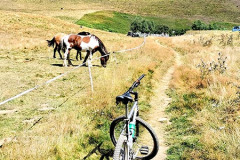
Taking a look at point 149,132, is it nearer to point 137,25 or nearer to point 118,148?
point 118,148

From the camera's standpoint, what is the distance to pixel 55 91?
9.57 m

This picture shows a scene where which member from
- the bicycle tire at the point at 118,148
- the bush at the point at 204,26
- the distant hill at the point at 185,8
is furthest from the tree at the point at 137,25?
the bicycle tire at the point at 118,148

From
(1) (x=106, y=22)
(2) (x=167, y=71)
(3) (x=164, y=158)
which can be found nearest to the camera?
(3) (x=164, y=158)

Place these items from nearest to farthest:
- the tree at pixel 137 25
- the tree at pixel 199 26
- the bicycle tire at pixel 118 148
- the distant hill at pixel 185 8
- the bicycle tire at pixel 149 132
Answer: the bicycle tire at pixel 118 148
the bicycle tire at pixel 149 132
the tree at pixel 137 25
the tree at pixel 199 26
the distant hill at pixel 185 8

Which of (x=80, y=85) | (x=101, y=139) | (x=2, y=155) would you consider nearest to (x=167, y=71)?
(x=80, y=85)

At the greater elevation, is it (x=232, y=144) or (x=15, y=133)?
(x=232, y=144)

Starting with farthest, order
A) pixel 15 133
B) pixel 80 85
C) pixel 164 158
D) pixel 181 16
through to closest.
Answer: pixel 181 16 → pixel 80 85 → pixel 15 133 → pixel 164 158

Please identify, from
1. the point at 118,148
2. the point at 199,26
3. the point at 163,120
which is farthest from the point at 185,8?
the point at 118,148

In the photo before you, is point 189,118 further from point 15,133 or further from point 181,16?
point 181,16

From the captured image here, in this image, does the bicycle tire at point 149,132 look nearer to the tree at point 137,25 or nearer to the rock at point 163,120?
the rock at point 163,120

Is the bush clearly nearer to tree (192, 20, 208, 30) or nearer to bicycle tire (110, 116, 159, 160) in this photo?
tree (192, 20, 208, 30)

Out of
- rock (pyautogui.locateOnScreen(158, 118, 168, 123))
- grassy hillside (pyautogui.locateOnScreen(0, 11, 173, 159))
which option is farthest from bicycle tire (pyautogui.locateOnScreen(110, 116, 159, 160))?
rock (pyautogui.locateOnScreen(158, 118, 168, 123))

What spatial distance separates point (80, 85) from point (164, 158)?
21.3 feet

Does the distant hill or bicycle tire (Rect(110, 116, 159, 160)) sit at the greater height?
the distant hill
